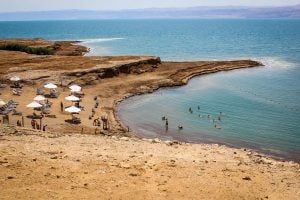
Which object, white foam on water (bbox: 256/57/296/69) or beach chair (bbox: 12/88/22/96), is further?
white foam on water (bbox: 256/57/296/69)

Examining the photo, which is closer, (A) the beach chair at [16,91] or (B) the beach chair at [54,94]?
(A) the beach chair at [16,91]

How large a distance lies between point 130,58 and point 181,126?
116 feet

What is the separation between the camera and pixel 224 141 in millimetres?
37875

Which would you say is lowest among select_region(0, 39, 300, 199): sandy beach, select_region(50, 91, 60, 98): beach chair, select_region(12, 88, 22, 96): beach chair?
select_region(50, 91, 60, 98): beach chair

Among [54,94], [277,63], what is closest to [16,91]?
[54,94]

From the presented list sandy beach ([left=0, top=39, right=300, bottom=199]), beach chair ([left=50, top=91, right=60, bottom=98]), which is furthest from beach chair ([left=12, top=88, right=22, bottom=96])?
sandy beach ([left=0, top=39, right=300, bottom=199])

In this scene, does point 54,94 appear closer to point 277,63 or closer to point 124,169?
point 124,169

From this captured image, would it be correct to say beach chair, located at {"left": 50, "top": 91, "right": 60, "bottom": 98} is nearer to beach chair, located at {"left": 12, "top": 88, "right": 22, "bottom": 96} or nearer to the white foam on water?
beach chair, located at {"left": 12, "top": 88, "right": 22, "bottom": 96}

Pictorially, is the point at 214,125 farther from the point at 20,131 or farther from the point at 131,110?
the point at 20,131

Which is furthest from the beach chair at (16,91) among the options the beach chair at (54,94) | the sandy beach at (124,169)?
the sandy beach at (124,169)

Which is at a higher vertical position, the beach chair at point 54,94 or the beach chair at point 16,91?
the beach chair at point 16,91

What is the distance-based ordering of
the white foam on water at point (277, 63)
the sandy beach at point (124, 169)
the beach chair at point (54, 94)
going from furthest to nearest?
the white foam on water at point (277, 63), the beach chair at point (54, 94), the sandy beach at point (124, 169)

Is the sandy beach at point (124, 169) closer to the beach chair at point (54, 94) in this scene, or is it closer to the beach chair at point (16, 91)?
the beach chair at point (54, 94)

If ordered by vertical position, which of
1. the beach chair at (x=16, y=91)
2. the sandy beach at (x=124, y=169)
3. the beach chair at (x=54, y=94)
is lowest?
the beach chair at (x=54, y=94)
